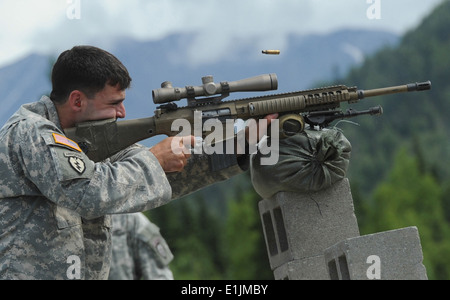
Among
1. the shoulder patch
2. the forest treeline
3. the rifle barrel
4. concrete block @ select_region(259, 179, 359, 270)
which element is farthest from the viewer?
the forest treeline

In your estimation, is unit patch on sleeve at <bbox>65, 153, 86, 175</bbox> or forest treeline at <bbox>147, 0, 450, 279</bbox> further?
forest treeline at <bbox>147, 0, 450, 279</bbox>

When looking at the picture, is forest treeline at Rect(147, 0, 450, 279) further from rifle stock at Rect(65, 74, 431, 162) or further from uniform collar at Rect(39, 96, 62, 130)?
uniform collar at Rect(39, 96, 62, 130)

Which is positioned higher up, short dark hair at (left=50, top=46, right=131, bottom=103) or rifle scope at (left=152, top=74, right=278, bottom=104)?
short dark hair at (left=50, top=46, right=131, bottom=103)

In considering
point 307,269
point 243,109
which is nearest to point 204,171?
point 243,109

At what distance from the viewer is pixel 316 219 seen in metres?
8.34

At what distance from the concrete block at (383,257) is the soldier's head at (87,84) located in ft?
7.62

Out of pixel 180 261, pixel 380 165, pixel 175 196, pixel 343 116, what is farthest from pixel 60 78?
pixel 380 165

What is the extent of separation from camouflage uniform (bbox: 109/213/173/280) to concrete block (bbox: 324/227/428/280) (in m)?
6.44

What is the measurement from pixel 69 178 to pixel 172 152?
980 millimetres

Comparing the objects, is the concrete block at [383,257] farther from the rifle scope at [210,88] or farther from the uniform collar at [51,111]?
the uniform collar at [51,111]

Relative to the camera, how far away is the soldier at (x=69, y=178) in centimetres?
702

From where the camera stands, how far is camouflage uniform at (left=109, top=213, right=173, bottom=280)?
44.8ft

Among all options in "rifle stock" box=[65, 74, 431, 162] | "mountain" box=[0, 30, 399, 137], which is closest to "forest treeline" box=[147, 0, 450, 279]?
"mountain" box=[0, 30, 399, 137]
